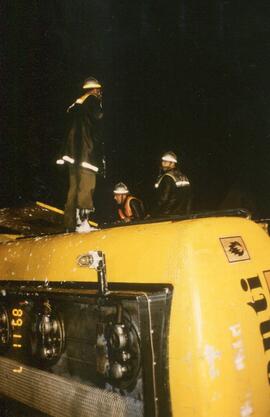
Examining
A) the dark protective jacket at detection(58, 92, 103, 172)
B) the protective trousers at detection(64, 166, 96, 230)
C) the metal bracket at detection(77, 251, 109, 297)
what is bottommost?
the metal bracket at detection(77, 251, 109, 297)

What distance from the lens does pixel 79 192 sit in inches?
170

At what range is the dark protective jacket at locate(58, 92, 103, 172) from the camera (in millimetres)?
4438

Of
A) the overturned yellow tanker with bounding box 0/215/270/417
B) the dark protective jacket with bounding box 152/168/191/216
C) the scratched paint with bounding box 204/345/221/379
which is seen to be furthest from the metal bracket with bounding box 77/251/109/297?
the dark protective jacket with bounding box 152/168/191/216

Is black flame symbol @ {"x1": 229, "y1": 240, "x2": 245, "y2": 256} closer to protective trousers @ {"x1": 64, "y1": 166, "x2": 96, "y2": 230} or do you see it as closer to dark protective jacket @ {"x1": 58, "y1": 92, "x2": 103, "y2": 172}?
protective trousers @ {"x1": 64, "y1": 166, "x2": 96, "y2": 230}

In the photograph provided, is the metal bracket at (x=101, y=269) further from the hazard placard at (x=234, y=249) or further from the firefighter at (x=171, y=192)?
the firefighter at (x=171, y=192)

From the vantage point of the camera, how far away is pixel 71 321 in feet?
7.43

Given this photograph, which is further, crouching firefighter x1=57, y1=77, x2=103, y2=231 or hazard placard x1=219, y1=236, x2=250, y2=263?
crouching firefighter x1=57, y1=77, x2=103, y2=231

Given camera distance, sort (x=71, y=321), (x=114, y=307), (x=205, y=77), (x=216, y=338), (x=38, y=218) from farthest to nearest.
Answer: (x=205, y=77)
(x=38, y=218)
(x=71, y=321)
(x=114, y=307)
(x=216, y=338)

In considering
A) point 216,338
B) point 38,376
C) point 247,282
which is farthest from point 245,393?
point 38,376

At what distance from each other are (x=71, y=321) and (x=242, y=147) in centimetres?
1955

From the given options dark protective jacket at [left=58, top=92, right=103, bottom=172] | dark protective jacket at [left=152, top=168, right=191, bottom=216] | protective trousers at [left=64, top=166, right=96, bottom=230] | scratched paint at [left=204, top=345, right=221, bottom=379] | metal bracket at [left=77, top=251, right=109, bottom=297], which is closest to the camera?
scratched paint at [left=204, top=345, right=221, bottom=379]

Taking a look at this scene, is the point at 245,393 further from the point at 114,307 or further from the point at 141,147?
the point at 141,147

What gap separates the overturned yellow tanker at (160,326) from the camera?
1.82 m

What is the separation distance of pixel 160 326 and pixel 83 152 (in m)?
2.93
